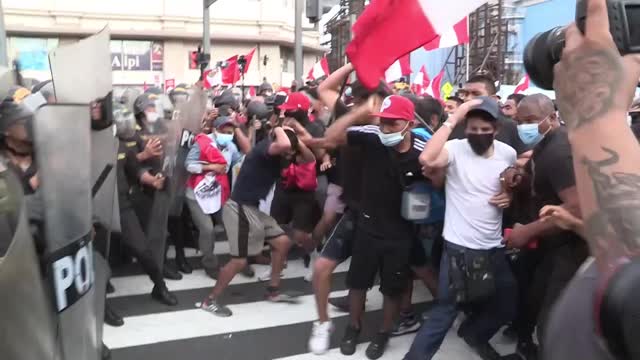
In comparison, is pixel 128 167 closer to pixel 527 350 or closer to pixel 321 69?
pixel 527 350

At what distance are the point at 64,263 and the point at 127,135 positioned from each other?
13.7ft

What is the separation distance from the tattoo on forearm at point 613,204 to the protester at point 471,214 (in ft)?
8.63

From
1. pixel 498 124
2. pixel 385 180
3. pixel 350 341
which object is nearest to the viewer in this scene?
pixel 385 180

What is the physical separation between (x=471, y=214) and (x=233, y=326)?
2274 mm

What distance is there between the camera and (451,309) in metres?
3.84

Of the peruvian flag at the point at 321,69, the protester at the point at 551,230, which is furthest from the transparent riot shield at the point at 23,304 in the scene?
the peruvian flag at the point at 321,69

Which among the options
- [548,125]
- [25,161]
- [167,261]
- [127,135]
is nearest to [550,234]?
[548,125]

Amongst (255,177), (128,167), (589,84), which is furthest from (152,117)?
(589,84)

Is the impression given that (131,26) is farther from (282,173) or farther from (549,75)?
(549,75)

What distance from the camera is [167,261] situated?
265 inches

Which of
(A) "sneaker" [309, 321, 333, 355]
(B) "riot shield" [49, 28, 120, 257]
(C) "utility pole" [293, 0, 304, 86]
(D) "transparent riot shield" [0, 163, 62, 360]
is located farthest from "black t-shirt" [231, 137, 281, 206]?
(C) "utility pole" [293, 0, 304, 86]

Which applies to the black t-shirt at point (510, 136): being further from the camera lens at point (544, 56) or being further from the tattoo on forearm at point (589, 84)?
the tattoo on forearm at point (589, 84)

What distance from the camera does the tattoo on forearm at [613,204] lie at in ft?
3.32

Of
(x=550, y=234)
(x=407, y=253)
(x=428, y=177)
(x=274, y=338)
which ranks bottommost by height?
(x=274, y=338)
